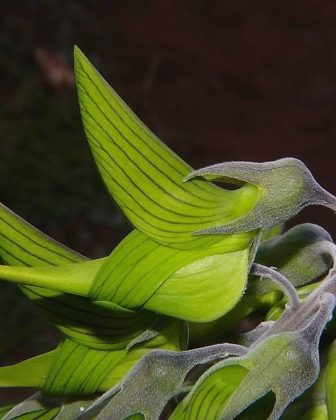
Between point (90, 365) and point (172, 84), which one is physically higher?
point (90, 365)

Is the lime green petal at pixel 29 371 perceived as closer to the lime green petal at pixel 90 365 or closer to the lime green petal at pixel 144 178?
the lime green petal at pixel 90 365

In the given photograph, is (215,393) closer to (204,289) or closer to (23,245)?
(204,289)

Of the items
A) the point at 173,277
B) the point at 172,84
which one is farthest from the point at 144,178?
the point at 172,84

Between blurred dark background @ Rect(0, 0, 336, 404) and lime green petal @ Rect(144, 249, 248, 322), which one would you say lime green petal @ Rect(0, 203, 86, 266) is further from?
blurred dark background @ Rect(0, 0, 336, 404)

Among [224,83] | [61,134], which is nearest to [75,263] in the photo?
[61,134]

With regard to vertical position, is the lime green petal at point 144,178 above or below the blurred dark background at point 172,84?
above

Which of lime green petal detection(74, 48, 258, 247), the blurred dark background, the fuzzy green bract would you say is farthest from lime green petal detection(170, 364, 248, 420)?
the blurred dark background

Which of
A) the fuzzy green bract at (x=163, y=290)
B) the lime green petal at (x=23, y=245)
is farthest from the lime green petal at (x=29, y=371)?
the lime green petal at (x=23, y=245)
